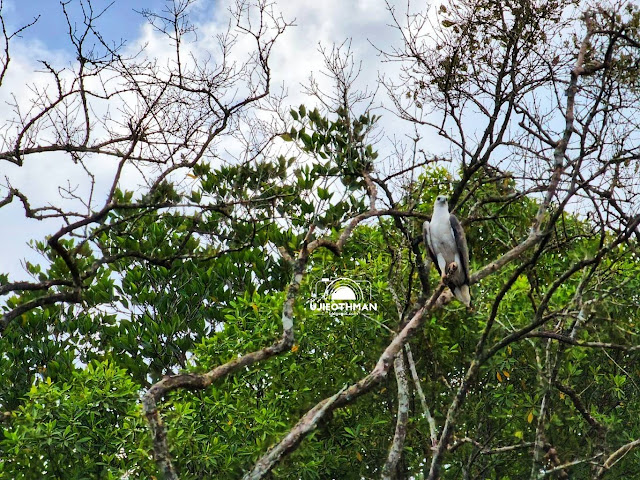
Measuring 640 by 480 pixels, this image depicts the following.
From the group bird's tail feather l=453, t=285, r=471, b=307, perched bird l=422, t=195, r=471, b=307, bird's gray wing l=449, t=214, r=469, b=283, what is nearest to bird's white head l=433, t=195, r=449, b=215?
perched bird l=422, t=195, r=471, b=307

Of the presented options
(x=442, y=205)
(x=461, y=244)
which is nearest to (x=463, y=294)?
(x=461, y=244)

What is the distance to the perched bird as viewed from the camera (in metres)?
11.7

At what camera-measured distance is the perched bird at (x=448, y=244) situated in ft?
38.4

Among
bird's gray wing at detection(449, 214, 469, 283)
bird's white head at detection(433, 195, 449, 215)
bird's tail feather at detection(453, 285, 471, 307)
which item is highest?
bird's white head at detection(433, 195, 449, 215)

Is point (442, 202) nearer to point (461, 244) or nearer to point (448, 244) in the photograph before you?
point (448, 244)

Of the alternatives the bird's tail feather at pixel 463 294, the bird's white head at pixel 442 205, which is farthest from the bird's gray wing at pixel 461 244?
the bird's white head at pixel 442 205

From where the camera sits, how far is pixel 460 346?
14.7 metres

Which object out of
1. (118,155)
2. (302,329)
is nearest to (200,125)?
(118,155)

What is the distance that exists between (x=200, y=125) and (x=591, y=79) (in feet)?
17.9

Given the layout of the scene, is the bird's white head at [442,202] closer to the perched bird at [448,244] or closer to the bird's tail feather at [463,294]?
the perched bird at [448,244]

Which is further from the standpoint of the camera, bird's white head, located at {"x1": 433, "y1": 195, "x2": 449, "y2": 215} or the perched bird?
bird's white head, located at {"x1": 433, "y1": 195, "x2": 449, "y2": 215}

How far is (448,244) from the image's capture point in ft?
39.5

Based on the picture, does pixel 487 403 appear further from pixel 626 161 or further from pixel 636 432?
pixel 626 161

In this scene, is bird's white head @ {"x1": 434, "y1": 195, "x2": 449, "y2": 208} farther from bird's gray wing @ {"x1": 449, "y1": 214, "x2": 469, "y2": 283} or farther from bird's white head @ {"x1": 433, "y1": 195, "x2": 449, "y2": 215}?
bird's gray wing @ {"x1": 449, "y1": 214, "x2": 469, "y2": 283}
